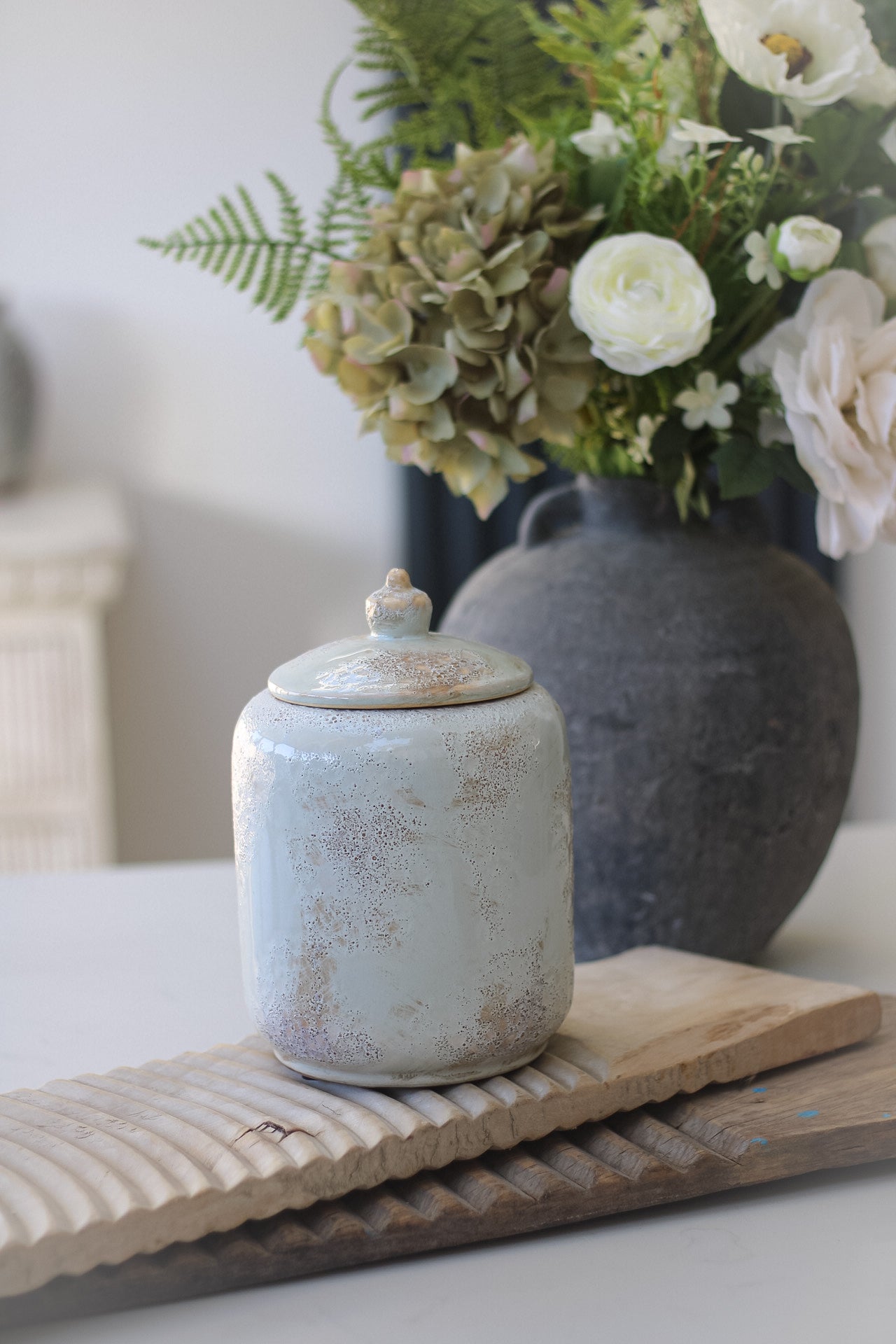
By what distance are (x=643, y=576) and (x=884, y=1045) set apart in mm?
271

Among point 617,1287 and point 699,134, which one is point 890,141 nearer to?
point 699,134

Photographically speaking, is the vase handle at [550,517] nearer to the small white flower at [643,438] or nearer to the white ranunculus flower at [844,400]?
the small white flower at [643,438]

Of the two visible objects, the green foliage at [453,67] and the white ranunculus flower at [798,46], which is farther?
the green foliage at [453,67]

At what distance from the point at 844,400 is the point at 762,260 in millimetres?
81

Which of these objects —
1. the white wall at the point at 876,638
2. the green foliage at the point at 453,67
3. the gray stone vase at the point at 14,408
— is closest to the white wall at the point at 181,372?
the gray stone vase at the point at 14,408

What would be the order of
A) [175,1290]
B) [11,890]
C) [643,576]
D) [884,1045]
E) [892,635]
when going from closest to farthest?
[175,1290]
[884,1045]
[643,576]
[11,890]
[892,635]

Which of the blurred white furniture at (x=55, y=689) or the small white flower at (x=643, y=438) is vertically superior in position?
the small white flower at (x=643, y=438)

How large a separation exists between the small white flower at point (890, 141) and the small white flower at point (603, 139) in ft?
0.43

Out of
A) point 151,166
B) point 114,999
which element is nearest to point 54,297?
point 151,166

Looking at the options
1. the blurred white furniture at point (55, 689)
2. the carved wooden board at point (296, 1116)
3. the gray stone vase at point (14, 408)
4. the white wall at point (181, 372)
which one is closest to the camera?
the carved wooden board at point (296, 1116)

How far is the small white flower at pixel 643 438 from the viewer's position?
759mm

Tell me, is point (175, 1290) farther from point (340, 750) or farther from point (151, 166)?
point (151, 166)

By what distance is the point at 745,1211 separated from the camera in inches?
20.3

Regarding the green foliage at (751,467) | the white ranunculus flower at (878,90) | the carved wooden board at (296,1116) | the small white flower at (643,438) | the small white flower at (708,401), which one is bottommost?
Result: the carved wooden board at (296,1116)
